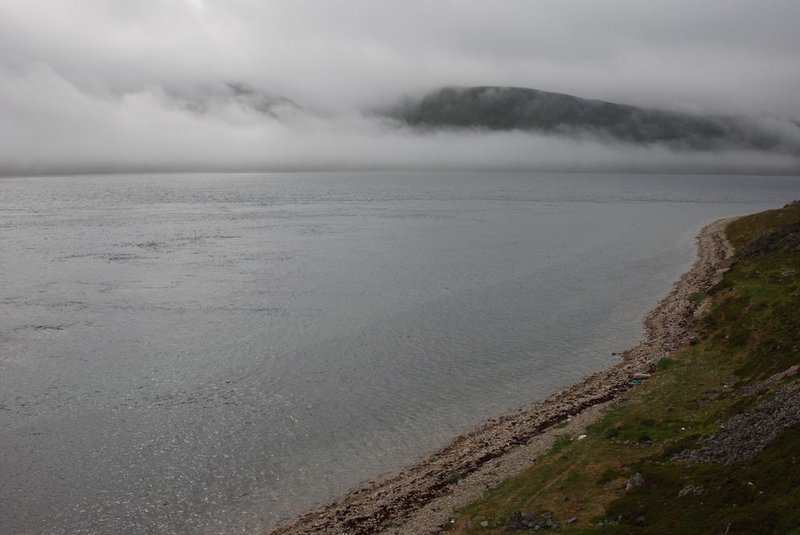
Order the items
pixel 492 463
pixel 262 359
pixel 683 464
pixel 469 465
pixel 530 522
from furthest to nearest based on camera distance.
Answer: pixel 262 359
pixel 469 465
pixel 492 463
pixel 683 464
pixel 530 522

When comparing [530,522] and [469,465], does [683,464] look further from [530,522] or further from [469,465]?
[469,465]

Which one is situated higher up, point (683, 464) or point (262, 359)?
point (683, 464)

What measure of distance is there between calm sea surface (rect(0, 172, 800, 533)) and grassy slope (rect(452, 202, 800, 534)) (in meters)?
7.51

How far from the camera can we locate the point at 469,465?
2972cm

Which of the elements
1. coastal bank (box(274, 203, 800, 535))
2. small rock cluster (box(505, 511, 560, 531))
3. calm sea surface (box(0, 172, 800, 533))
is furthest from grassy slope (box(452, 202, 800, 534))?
calm sea surface (box(0, 172, 800, 533))

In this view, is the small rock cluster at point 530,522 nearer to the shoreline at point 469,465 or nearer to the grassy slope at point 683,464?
the grassy slope at point 683,464

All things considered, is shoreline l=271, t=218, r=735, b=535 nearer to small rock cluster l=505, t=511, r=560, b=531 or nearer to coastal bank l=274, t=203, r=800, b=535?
coastal bank l=274, t=203, r=800, b=535

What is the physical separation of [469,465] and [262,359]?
75.3ft

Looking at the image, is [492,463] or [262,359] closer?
[492,463]

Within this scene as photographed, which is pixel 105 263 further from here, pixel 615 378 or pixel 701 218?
pixel 701 218

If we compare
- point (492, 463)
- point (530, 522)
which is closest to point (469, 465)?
point (492, 463)

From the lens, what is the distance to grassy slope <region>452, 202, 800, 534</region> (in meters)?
18.2

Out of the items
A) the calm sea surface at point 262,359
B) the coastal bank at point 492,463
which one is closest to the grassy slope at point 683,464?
the coastal bank at point 492,463

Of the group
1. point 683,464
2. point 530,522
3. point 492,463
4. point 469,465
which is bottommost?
point 469,465
